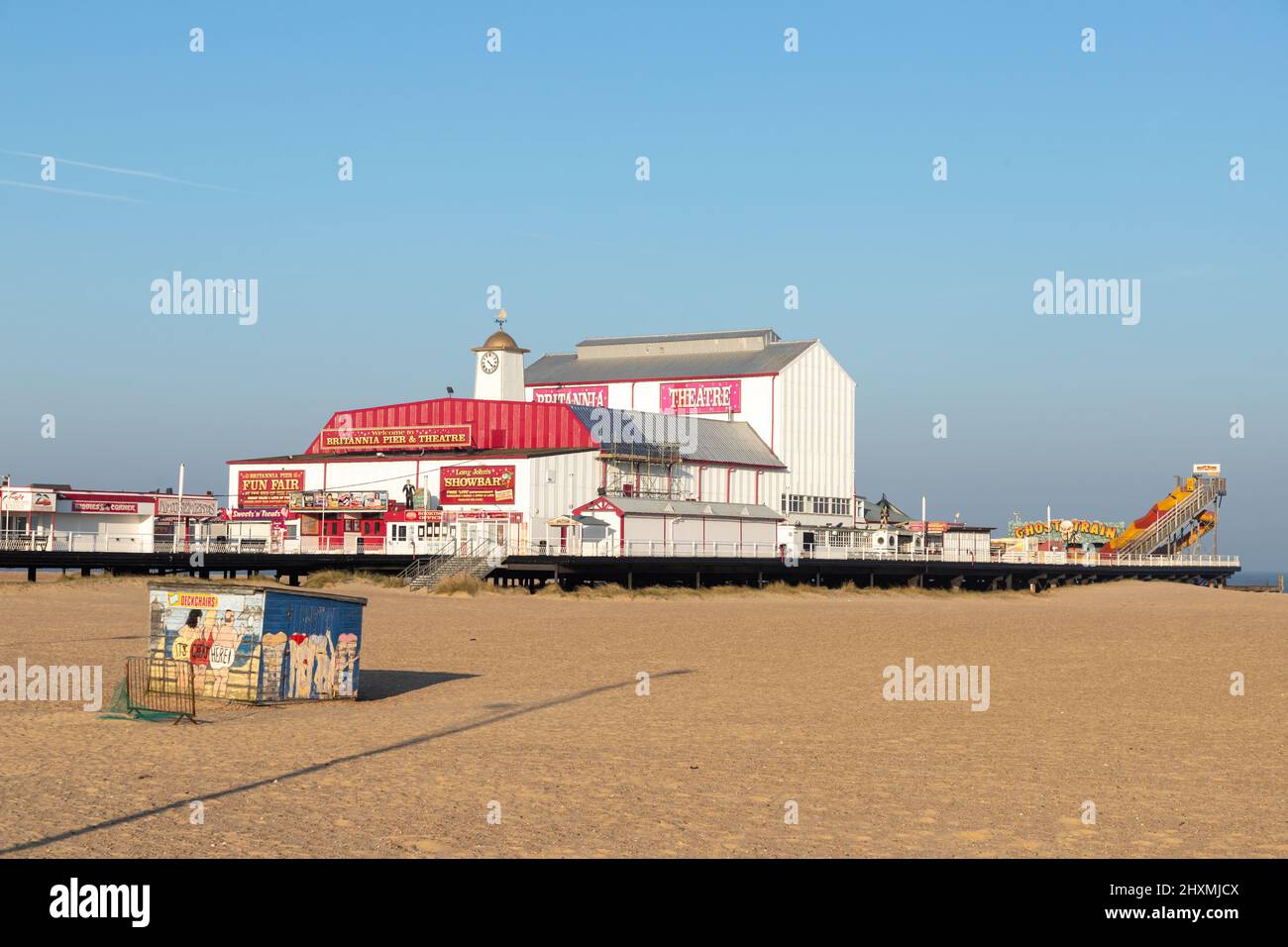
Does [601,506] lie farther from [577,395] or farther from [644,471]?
[577,395]

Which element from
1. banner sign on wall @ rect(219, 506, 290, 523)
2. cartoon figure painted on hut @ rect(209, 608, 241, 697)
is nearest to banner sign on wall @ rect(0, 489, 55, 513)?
banner sign on wall @ rect(219, 506, 290, 523)

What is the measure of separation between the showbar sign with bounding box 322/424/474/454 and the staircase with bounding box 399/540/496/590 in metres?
12.0

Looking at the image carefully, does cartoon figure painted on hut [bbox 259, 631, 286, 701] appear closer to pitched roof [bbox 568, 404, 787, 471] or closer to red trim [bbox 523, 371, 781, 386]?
pitched roof [bbox 568, 404, 787, 471]

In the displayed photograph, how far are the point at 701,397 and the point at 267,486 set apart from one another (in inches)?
1053

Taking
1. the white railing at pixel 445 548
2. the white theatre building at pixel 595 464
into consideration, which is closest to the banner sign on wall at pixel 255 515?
the white theatre building at pixel 595 464

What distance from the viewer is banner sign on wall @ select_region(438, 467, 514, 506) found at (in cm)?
6366

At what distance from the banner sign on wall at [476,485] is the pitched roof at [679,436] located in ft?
21.1

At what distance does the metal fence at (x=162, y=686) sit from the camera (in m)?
19.5

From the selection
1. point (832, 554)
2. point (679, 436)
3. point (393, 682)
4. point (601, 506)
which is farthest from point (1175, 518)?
point (393, 682)
